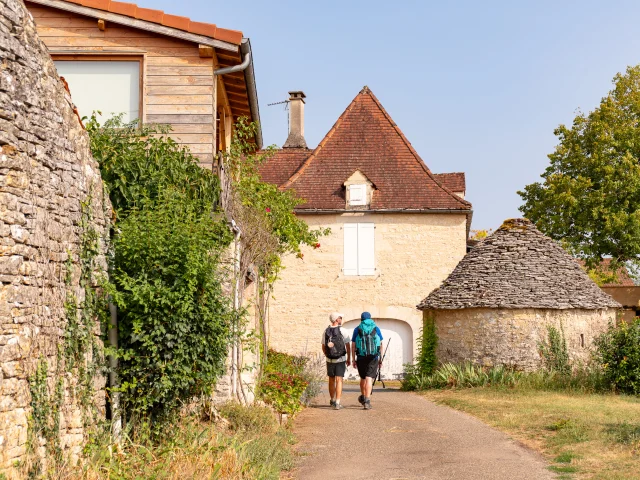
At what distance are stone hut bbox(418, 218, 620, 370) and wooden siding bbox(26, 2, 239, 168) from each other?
7.93m

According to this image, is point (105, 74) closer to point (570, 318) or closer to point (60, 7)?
point (60, 7)

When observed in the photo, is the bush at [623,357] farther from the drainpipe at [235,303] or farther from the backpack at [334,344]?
the drainpipe at [235,303]

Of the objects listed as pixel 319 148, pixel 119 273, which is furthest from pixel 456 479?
pixel 319 148

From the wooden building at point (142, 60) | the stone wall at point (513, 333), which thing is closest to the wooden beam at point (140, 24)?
the wooden building at point (142, 60)

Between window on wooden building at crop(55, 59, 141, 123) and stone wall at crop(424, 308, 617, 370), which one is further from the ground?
window on wooden building at crop(55, 59, 141, 123)

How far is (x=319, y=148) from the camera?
80.6ft

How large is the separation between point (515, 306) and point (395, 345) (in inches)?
294

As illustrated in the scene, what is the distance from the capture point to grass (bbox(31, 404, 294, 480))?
6441 mm

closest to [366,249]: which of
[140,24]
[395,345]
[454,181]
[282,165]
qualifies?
[395,345]

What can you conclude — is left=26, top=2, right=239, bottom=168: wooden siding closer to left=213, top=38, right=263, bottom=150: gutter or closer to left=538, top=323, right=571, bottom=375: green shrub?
left=213, top=38, right=263, bottom=150: gutter

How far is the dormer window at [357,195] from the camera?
23406 millimetres

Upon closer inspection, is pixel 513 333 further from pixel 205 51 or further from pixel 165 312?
pixel 165 312

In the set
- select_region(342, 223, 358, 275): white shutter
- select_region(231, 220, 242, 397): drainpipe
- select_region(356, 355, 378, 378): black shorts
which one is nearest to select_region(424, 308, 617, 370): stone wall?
select_region(356, 355, 378, 378): black shorts

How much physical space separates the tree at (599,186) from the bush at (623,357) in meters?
13.3
